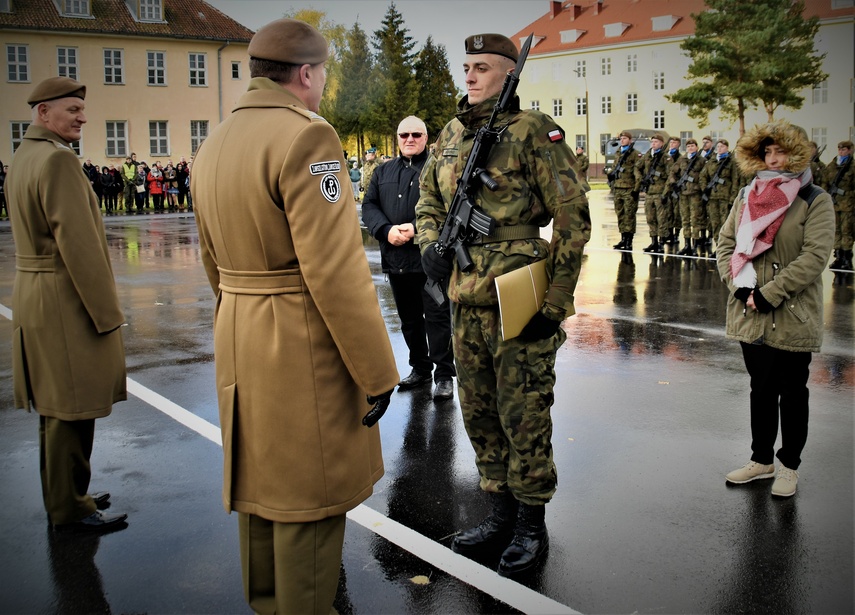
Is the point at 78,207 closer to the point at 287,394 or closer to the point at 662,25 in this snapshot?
the point at 287,394

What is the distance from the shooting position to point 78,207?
4.21 metres

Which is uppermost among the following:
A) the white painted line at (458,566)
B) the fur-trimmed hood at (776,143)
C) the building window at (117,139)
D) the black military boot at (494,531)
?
the building window at (117,139)

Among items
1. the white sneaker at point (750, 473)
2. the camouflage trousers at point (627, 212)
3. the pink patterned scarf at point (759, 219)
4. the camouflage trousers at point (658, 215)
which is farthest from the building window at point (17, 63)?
the white sneaker at point (750, 473)

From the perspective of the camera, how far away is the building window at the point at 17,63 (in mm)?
45219

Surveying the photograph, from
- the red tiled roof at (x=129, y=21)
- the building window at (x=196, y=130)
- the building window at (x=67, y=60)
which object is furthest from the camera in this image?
the building window at (x=196, y=130)

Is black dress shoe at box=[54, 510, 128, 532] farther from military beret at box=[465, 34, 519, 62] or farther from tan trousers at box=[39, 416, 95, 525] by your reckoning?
military beret at box=[465, 34, 519, 62]

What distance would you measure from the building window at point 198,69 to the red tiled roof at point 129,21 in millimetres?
1145

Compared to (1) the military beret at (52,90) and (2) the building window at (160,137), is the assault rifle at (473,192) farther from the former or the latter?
(2) the building window at (160,137)

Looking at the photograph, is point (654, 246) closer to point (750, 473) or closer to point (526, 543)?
point (750, 473)

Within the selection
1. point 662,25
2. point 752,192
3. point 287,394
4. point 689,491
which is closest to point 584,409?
point 689,491

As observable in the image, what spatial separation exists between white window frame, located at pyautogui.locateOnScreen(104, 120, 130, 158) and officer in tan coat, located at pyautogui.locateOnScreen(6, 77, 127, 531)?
47.2 metres

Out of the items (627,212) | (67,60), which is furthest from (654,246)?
(67,60)

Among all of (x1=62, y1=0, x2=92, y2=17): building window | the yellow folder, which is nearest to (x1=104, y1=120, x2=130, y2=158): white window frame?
(x1=62, y1=0, x2=92, y2=17): building window

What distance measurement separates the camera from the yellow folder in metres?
3.89
